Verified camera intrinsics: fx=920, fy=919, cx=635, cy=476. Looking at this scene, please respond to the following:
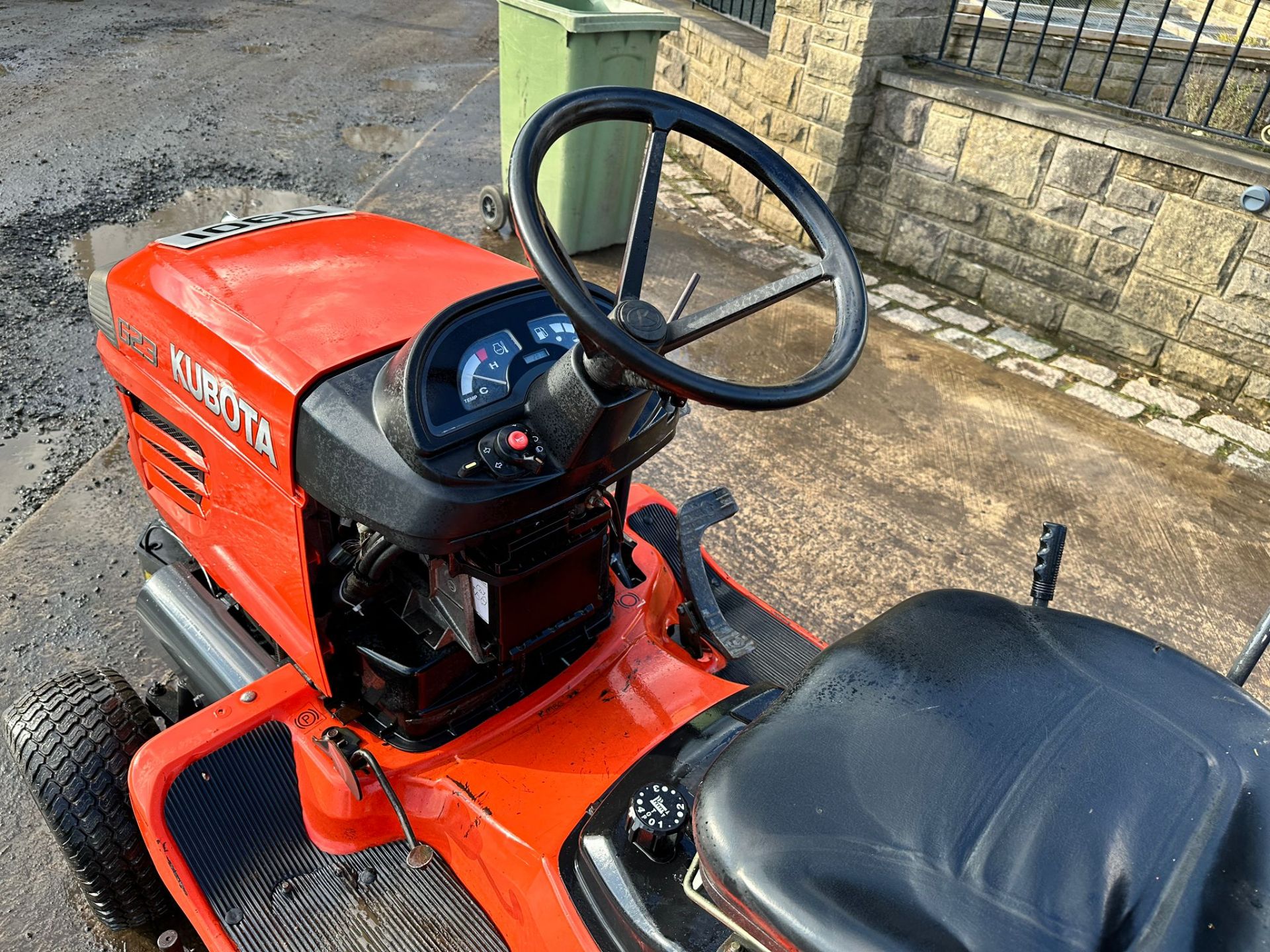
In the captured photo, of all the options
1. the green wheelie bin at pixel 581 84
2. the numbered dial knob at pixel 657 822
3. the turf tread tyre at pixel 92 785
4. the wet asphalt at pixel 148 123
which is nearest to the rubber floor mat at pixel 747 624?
the numbered dial knob at pixel 657 822

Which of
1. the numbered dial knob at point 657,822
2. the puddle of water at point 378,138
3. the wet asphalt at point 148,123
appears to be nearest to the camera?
the numbered dial knob at point 657,822

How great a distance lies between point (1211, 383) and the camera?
4547 mm

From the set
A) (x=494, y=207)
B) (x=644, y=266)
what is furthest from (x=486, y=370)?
(x=494, y=207)

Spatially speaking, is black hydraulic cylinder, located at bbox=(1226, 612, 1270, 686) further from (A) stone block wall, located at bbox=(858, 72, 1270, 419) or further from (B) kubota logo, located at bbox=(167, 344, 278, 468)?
(A) stone block wall, located at bbox=(858, 72, 1270, 419)

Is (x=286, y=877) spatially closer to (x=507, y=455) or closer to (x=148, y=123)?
(x=507, y=455)

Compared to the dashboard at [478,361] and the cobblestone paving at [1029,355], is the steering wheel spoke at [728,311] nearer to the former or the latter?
the dashboard at [478,361]

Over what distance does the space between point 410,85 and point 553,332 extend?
290 inches

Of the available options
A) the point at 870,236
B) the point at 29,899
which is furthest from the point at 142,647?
the point at 870,236

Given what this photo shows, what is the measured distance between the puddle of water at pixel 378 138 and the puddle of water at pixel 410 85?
111cm

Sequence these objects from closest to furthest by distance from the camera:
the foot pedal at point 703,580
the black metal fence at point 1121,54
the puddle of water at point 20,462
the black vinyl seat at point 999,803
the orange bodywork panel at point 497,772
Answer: the black vinyl seat at point 999,803
the orange bodywork panel at point 497,772
the foot pedal at point 703,580
the puddle of water at point 20,462
the black metal fence at point 1121,54

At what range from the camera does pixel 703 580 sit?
7.91ft

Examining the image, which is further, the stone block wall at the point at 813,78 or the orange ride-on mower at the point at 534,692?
the stone block wall at the point at 813,78

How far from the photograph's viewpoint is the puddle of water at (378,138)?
6.68m

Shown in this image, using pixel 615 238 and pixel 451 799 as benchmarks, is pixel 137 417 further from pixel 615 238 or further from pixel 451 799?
pixel 615 238
